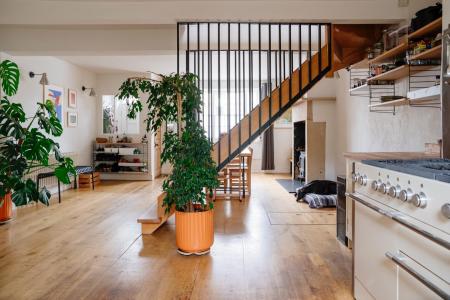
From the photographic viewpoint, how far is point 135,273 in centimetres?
255

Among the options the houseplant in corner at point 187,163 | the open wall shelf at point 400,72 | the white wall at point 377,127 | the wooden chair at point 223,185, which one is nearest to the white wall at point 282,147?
the white wall at point 377,127

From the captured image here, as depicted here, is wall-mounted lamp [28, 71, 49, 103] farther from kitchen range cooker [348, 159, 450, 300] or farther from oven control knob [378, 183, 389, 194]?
oven control knob [378, 183, 389, 194]

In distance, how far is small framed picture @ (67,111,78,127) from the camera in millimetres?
6610

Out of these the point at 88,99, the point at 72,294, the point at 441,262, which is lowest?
the point at 72,294

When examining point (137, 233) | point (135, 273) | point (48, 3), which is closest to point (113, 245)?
point (137, 233)

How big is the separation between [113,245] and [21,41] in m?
3.30

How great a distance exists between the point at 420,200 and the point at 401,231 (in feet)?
0.74

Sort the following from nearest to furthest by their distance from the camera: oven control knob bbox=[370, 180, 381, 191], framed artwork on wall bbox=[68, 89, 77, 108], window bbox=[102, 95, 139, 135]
A: oven control knob bbox=[370, 180, 381, 191] < framed artwork on wall bbox=[68, 89, 77, 108] < window bbox=[102, 95, 139, 135]

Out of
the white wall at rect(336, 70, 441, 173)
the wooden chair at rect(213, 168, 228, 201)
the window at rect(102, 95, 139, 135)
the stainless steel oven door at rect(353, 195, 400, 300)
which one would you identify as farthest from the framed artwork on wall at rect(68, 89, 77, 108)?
the stainless steel oven door at rect(353, 195, 400, 300)

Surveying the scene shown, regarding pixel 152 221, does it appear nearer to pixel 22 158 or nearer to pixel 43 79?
pixel 22 158

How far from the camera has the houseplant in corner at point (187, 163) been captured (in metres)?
2.88

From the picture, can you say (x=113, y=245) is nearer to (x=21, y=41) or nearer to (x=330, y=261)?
(x=330, y=261)

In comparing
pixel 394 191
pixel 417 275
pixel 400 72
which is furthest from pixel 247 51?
pixel 417 275

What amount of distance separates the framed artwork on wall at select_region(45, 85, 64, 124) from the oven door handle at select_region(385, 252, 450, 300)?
5992mm
